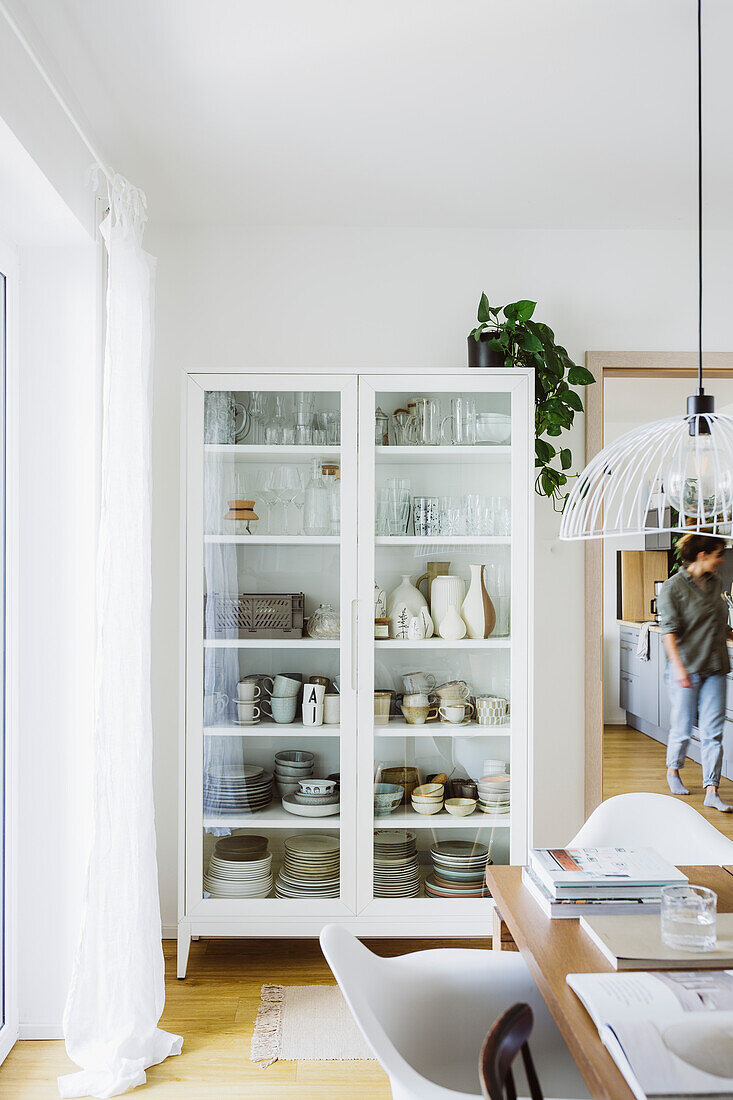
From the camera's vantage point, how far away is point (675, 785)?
522cm

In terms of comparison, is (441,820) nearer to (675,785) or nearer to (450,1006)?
(450,1006)

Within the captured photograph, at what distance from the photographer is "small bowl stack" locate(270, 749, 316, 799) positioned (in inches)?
120

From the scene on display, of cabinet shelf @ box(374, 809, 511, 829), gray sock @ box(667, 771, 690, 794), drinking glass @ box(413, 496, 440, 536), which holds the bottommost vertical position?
gray sock @ box(667, 771, 690, 794)

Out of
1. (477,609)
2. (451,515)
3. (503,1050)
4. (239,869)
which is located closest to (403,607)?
(477,609)

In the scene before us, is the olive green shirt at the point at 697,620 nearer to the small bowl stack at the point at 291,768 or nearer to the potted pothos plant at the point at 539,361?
the potted pothos plant at the point at 539,361

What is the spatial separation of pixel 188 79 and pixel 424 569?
167cm

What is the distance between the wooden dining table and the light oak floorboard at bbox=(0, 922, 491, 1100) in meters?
0.77

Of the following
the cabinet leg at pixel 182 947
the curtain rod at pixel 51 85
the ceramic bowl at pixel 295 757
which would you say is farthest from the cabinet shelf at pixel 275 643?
the curtain rod at pixel 51 85

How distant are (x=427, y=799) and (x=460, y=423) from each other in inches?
52.4

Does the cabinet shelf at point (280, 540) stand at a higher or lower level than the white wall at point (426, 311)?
lower

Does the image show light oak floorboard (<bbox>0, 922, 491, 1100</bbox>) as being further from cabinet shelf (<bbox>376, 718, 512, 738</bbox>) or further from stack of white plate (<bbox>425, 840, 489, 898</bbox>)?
cabinet shelf (<bbox>376, 718, 512, 738</bbox>)

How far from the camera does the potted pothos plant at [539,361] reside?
303cm

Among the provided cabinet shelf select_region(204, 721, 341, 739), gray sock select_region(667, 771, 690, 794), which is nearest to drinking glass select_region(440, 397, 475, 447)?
cabinet shelf select_region(204, 721, 341, 739)

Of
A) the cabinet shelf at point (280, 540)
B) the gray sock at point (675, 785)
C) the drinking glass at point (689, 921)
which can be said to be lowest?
the gray sock at point (675, 785)
